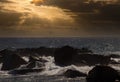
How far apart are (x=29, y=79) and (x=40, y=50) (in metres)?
57.2

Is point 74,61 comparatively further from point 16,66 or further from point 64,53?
point 16,66

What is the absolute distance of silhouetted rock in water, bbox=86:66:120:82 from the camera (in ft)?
148

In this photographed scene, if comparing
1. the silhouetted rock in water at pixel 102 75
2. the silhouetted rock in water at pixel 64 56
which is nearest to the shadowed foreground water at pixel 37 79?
the silhouetted rock in water at pixel 102 75

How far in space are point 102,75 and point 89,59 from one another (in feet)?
160

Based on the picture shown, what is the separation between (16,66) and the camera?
281 ft

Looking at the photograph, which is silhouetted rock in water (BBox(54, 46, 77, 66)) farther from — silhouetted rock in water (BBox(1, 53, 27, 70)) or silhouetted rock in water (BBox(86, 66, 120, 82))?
silhouetted rock in water (BBox(86, 66, 120, 82))

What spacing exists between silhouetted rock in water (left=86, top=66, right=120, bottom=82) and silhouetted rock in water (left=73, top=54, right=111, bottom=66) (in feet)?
144

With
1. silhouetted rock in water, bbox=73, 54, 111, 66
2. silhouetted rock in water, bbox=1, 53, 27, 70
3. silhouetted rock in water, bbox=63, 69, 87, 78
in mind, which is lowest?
silhouetted rock in water, bbox=73, 54, 111, 66

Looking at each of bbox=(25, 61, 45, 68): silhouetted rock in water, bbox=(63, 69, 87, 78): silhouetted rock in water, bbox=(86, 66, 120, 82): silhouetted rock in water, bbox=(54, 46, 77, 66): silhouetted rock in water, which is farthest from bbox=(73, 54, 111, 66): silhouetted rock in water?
bbox=(86, 66, 120, 82): silhouetted rock in water

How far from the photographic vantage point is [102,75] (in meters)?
45.2

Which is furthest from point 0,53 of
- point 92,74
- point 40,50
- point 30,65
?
point 92,74

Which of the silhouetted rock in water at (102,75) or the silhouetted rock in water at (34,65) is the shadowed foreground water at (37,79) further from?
the silhouetted rock in water at (102,75)

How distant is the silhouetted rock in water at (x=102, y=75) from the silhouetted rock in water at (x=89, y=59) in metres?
43.8

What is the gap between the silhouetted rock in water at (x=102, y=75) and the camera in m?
45.0
